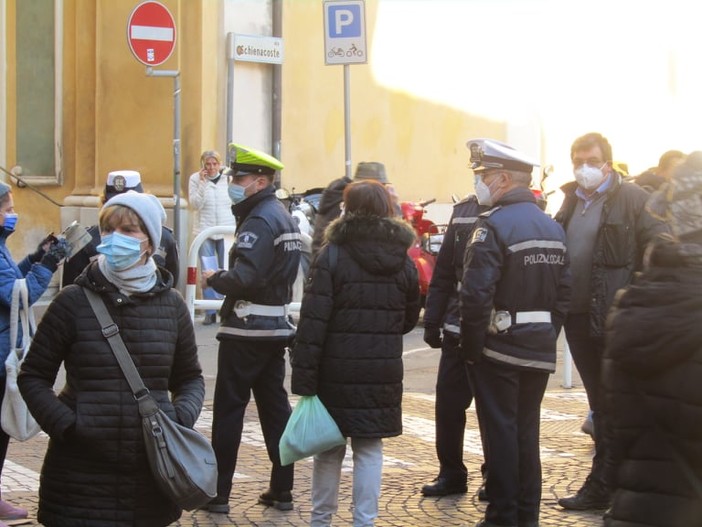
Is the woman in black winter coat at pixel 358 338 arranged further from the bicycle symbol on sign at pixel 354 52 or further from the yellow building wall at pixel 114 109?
the yellow building wall at pixel 114 109

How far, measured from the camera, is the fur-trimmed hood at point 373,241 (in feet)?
21.5

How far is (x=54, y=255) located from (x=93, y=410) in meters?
2.04

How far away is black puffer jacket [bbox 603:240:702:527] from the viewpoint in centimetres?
380

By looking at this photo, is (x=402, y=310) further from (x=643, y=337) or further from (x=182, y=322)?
(x=643, y=337)

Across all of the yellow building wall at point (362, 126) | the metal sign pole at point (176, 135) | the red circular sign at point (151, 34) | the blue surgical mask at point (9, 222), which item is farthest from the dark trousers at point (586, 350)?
the yellow building wall at point (362, 126)

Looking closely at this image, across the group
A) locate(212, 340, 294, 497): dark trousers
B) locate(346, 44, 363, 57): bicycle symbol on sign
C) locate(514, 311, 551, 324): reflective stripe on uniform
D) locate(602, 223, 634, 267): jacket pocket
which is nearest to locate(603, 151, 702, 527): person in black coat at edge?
locate(514, 311, 551, 324): reflective stripe on uniform

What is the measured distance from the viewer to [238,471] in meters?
8.41

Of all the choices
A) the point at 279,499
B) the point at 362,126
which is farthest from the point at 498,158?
the point at 362,126

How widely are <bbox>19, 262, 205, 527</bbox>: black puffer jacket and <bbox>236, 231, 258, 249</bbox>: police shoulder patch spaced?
7.09 feet

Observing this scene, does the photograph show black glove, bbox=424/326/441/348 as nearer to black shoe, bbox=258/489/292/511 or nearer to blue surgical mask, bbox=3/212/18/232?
black shoe, bbox=258/489/292/511

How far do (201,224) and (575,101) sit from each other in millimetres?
11004

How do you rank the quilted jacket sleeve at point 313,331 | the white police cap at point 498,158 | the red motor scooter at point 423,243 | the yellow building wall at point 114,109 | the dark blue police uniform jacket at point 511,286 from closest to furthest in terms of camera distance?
the quilted jacket sleeve at point 313,331 < the dark blue police uniform jacket at point 511,286 < the white police cap at point 498,158 < the red motor scooter at point 423,243 < the yellow building wall at point 114,109

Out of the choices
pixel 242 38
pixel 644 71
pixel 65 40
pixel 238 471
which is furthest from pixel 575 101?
pixel 238 471

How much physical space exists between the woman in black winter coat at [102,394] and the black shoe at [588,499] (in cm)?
300
